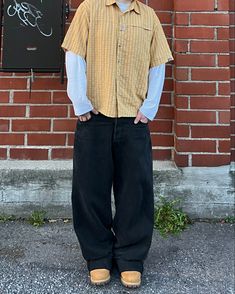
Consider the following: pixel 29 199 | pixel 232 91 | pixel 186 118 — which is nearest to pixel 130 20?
pixel 186 118

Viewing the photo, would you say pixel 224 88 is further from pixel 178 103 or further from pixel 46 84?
pixel 46 84

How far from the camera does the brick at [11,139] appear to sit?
3.76 meters

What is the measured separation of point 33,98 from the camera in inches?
148

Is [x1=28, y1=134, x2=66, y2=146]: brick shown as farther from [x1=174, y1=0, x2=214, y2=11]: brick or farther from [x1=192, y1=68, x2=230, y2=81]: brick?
[x1=174, y1=0, x2=214, y2=11]: brick

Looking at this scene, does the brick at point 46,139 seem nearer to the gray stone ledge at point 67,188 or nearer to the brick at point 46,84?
the gray stone ledge at point 67,188

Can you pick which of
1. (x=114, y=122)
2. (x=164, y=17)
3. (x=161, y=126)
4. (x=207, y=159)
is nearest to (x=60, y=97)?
(x=161, y=126)

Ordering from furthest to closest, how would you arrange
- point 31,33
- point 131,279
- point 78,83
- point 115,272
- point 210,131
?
point 210,131
point 31,33
point 115,272
point 131,279
point 78,83

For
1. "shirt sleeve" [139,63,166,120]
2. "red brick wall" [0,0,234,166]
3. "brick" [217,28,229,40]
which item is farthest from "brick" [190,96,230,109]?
"shirt sleeve" [139,63,166,120]

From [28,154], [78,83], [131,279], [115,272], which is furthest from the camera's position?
[28,154]

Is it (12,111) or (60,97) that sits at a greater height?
(60,97)

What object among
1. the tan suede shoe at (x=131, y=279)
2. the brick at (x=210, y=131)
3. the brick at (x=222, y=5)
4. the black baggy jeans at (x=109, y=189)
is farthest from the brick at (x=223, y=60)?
the tan suede shoe at (x=131, y=279)

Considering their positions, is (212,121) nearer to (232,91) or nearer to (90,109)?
(232,91)

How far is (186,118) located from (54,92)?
111 centimetres

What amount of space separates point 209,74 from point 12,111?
64.8 inches
